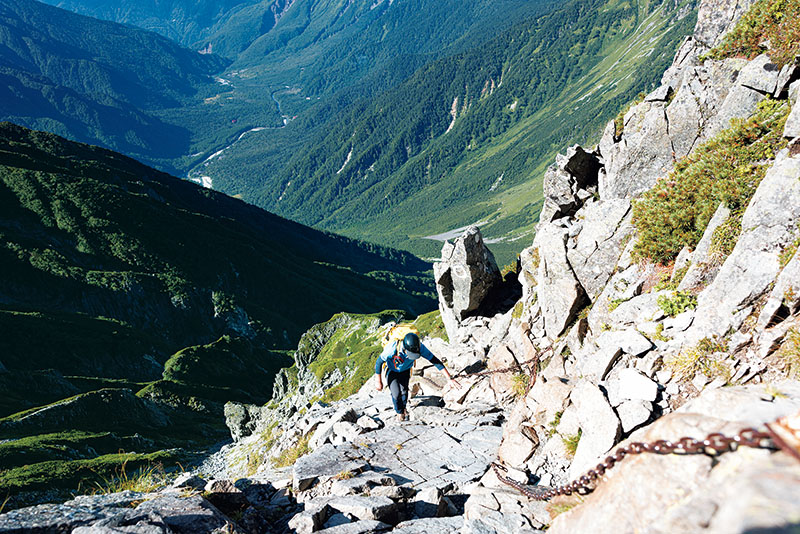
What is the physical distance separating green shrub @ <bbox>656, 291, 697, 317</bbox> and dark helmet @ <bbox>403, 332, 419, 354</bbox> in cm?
839

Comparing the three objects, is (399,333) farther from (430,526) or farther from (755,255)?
(755,255)

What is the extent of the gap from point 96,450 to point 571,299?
200 ft

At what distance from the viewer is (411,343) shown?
671 inches

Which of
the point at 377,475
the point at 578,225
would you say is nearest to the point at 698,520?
the point at 377,475

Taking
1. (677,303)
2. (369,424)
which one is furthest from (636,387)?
(369,424)

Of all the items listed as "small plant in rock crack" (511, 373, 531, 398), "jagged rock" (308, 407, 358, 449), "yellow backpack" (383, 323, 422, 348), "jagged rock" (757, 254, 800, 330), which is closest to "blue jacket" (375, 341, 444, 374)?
"yellow backpack" (383, 323, 422, 348)

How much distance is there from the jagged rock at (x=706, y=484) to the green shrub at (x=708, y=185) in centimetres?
836

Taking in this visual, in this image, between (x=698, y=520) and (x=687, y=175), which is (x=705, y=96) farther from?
(x=698, y=520)

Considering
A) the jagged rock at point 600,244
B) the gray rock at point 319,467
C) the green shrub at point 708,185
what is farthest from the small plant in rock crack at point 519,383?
the gray rock at point 319,467

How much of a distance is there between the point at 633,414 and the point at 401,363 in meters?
9.54

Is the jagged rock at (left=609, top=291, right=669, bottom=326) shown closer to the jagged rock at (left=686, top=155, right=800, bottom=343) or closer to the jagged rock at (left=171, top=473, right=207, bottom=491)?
the jagged rock at (left=686, top=155, right=800, bottom=343)

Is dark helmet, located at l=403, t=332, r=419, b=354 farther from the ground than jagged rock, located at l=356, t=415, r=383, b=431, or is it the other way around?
dark helmet, located at l=403, t=332, r=419, b=354

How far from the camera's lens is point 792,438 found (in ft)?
18.3

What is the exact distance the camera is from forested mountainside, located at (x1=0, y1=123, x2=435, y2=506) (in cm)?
6481
